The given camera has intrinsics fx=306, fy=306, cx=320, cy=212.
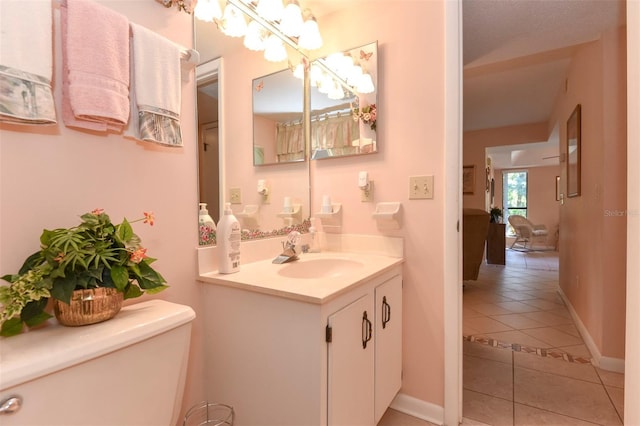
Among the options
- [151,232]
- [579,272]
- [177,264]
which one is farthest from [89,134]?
[579,272]

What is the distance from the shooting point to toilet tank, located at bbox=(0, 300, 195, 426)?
23.8 inches

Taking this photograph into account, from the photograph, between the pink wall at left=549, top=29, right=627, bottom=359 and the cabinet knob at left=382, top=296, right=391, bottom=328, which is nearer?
the cabinet knob at left=382, top=296, right=391, bottom=328

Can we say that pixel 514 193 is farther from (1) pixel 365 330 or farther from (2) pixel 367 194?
(1) pixel 365 330

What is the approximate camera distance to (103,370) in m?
0.71

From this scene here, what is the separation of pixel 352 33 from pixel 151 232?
1.51m

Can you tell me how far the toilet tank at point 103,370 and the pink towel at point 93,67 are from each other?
1.80 feet

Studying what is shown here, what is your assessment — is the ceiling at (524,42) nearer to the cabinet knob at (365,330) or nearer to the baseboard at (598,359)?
the cabinet knob at (365,330)

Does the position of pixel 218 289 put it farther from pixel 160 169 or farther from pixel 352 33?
pixel 352 33

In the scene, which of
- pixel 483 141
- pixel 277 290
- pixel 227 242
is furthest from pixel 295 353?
pixel 483 141

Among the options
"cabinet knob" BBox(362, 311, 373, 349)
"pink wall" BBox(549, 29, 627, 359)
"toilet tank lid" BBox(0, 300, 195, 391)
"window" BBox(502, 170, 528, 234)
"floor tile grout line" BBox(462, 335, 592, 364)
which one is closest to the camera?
"toilet tank lid" BBox(0, 300, 195, 391)

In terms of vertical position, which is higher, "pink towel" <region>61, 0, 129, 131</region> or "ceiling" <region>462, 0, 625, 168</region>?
"ceiling" <region>462, 0, 625, 168</region>

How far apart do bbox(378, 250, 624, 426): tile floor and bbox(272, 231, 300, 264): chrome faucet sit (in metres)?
0.93

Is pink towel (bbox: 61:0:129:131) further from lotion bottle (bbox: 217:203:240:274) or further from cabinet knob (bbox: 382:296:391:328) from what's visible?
cabinet knob (bbox: 382:296:391:328)

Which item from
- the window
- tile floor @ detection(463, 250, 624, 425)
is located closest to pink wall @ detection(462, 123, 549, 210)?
tile floor @ detection(463, 250, 624, 425)
